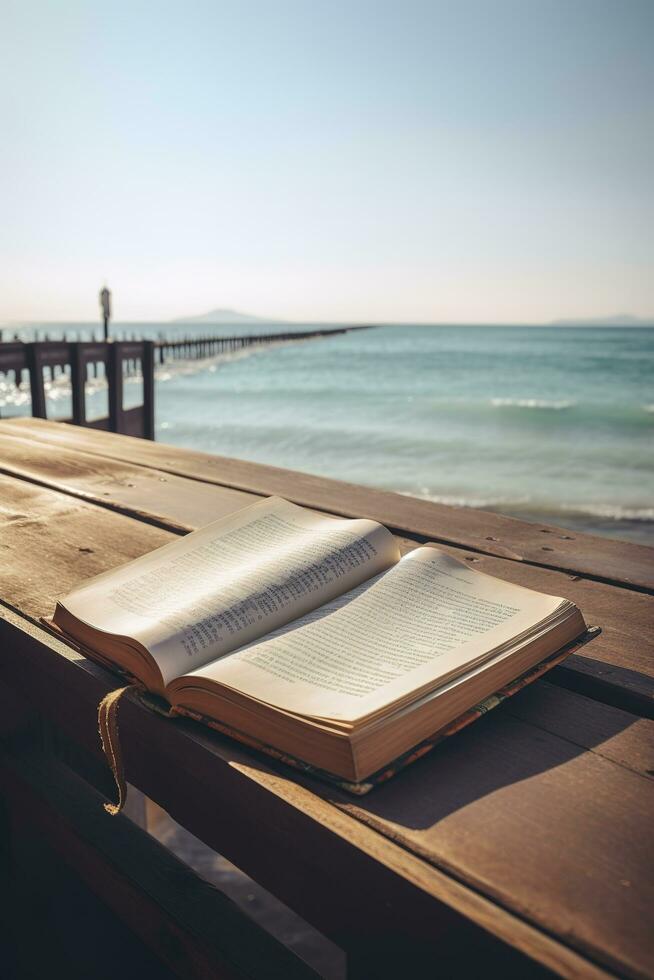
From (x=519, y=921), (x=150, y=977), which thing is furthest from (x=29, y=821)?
(x=519, y=921)

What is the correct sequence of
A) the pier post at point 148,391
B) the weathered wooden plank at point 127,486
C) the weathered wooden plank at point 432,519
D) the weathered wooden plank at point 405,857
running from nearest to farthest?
the weathered wooden plank at point 405,857, the weathered wooden plank at point 432,519, the weathered wooden plank at point 127,486, the pier post at point 148,391

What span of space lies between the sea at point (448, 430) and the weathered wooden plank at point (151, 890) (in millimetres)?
5717

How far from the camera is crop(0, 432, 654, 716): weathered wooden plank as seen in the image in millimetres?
816

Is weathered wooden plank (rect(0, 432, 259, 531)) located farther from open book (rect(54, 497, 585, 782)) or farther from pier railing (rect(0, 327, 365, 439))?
pier railing (rect(0, 327, 365, 439))

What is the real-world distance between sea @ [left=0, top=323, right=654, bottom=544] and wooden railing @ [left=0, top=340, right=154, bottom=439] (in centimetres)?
315

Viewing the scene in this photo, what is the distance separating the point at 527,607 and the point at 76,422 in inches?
193

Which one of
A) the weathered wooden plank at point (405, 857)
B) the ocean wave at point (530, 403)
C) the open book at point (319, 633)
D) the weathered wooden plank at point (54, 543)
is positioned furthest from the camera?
the ocean wave at point (530, 403)

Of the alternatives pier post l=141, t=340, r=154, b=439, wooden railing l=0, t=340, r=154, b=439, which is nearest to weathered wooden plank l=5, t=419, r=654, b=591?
wooden railing l=0, t=340, r=154, b=439

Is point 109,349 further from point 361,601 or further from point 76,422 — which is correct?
point 361,601

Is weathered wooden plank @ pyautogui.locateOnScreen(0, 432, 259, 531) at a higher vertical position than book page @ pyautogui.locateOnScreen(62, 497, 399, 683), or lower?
lower

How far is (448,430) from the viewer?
1399 cm

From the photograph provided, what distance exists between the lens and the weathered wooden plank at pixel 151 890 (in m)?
0.88

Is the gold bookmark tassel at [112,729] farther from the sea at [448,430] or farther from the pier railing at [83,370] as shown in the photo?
the sea at [448,430]

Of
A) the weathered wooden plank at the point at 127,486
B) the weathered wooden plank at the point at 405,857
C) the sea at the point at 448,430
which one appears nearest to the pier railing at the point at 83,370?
the weathered wooden plank at the point at 127,486
